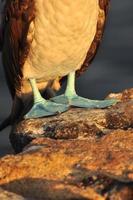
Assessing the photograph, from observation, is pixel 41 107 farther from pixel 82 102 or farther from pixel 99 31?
pixel 99 31

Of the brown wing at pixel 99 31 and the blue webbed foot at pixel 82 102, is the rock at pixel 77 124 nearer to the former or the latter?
the blue webbed foot at pixel 82 102

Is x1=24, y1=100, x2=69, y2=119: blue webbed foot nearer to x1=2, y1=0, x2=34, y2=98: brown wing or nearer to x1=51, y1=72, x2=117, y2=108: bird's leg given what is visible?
x1=51, y1=72, x2=117, y2=108: bird's leg

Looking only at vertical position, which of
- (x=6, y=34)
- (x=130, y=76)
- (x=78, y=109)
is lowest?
(x=130, y=76)

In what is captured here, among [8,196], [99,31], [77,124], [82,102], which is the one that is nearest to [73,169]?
[8,196]

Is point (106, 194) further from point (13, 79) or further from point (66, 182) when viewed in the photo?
point (13, 79)

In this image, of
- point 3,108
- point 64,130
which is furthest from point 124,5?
point 64,130

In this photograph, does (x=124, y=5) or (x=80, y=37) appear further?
(x=124, y=5)

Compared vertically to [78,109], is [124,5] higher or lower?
lower
